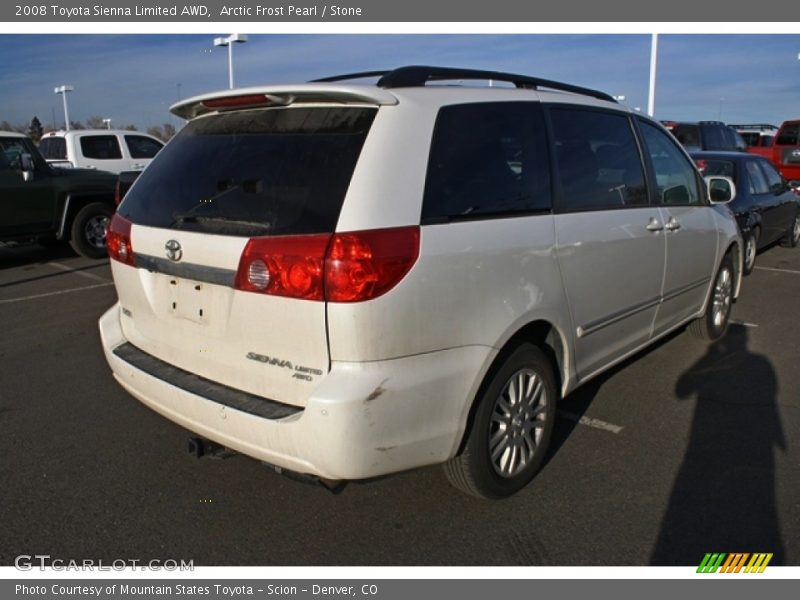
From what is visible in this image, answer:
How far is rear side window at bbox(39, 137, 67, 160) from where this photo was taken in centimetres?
1397

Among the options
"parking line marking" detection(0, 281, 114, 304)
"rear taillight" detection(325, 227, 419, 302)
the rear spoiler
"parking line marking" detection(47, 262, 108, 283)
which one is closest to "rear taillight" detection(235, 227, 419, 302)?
"rear taillight" detection(325, 227, 419, 302)

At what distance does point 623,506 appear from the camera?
305 cm

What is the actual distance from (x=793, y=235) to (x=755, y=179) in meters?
2.59

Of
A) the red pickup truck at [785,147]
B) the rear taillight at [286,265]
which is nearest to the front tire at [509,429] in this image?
the rear taillight at [286,265]

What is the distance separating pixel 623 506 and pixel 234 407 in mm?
1801

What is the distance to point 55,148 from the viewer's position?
558 inches

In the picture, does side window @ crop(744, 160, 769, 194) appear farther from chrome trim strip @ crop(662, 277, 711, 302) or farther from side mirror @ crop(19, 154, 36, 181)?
side mirror @ crop(19, 154, 36, 181)

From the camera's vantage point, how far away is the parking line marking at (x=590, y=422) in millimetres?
3877

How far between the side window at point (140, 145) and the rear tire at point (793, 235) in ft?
40.1

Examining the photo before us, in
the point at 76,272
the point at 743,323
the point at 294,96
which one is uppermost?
the point at 294,96

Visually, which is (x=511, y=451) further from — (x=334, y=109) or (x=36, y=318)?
(x=36, y=318)

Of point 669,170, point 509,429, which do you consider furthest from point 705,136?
point 509,429

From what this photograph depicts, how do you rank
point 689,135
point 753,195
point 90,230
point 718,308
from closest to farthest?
point 718,308 < point 753,195 < point 90,230 < point 689,135

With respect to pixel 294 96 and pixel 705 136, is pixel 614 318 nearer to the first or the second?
pixel 294 96
